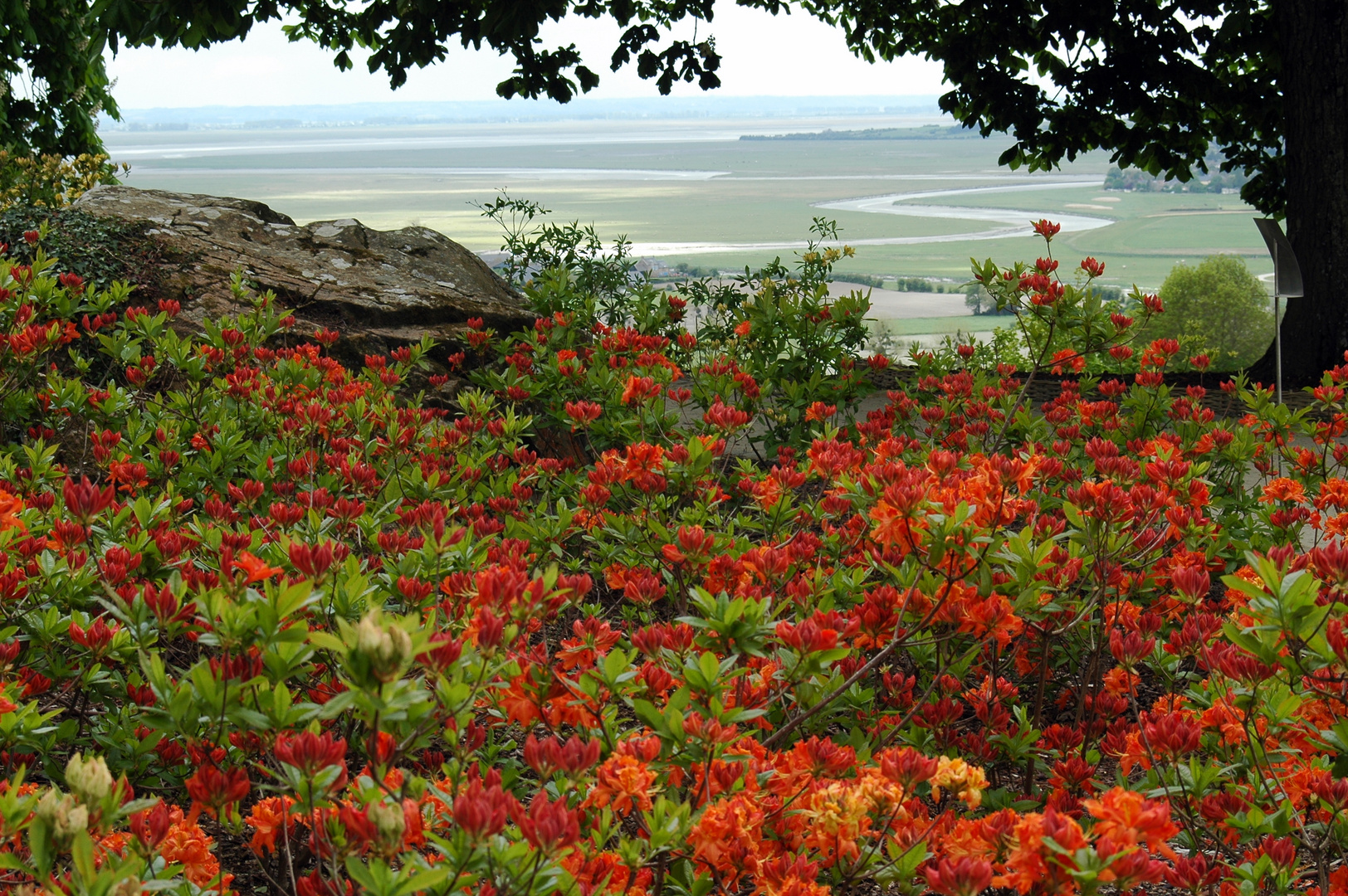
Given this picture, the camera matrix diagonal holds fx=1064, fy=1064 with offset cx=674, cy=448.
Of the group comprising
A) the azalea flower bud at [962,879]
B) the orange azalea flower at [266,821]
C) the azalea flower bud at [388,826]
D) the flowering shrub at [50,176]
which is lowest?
the orange azalea flower at [266,821]

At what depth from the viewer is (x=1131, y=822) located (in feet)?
3.91

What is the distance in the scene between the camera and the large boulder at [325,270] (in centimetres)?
649

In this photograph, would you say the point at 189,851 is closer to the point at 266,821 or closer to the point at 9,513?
the point at 266,821

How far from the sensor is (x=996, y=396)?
4250 millimetres

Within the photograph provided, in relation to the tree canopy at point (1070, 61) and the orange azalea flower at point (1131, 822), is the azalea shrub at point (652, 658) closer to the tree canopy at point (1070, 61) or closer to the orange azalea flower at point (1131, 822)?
the orange azalea flower at point (1131, 822)

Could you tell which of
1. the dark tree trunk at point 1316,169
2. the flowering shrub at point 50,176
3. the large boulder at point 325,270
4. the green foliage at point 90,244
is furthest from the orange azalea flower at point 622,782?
the flowering shrub at point 50,176

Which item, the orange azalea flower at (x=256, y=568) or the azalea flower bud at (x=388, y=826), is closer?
the azalea flower bud at (x=388, y=826)

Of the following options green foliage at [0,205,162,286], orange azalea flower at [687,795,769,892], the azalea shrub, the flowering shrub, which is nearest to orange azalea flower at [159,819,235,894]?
the azalea shrub

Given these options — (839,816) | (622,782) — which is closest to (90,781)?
(622,782)

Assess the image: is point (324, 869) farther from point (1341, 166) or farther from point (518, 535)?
point (1341, 166)

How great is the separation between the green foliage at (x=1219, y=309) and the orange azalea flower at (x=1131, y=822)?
439 inches

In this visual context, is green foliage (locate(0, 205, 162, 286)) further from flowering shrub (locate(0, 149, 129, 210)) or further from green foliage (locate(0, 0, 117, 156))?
flowering shrub (locate(0, 149, 129, 210))

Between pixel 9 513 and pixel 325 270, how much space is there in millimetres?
5542

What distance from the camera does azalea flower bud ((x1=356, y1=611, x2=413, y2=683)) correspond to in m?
1.09
